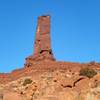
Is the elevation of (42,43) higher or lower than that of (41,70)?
higher

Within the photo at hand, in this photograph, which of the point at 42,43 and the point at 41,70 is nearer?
the point at 41,70

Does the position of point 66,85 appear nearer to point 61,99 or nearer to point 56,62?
point 61,99

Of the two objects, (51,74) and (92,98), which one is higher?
(51,74)

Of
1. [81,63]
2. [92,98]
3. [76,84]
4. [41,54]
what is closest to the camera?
[92,98]

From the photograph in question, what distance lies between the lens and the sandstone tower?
85.0 meters

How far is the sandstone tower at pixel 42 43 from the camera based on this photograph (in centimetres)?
8498

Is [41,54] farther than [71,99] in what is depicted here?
Yes

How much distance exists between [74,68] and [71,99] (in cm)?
4503

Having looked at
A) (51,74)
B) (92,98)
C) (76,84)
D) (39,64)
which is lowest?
(92,98)

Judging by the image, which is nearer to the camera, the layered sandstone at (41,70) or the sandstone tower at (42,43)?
the layered sandstone at (41,70)

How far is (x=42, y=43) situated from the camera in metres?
89.3

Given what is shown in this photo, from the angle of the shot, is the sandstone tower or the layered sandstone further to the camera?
the sandstone tower

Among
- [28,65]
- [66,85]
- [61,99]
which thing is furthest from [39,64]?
[61,99]

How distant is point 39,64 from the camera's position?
81250 mm
